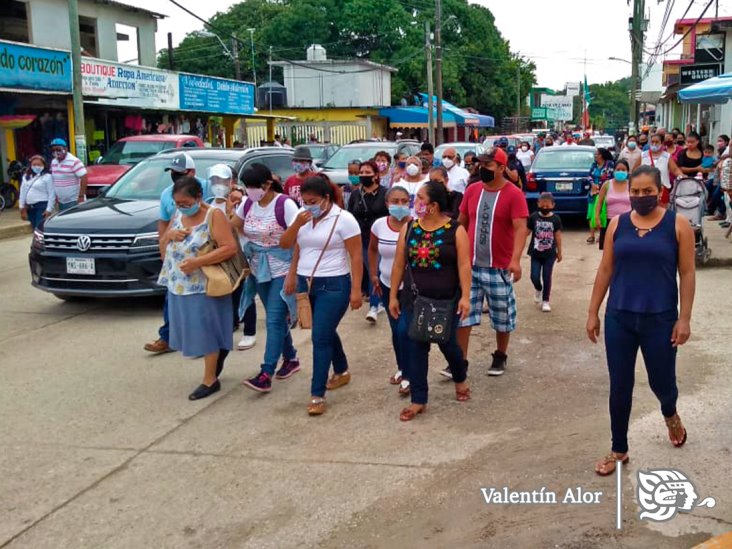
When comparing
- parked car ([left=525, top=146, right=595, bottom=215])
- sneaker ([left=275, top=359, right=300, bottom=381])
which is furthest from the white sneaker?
parked car ([left=525, top=146, right=595, bottom=215])

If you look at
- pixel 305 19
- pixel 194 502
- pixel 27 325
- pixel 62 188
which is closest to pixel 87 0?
pixel 62 188

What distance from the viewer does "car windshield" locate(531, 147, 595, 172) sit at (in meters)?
16.2

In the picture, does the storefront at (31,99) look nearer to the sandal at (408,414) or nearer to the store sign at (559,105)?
the sandal at (408,414)

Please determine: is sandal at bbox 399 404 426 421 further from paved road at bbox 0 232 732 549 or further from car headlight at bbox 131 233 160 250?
car headlight at bbox 131 233 160 250

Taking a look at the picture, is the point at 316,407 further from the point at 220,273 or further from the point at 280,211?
the point at 280,211

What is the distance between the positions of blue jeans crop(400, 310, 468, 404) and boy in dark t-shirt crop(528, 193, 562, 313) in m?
3.26

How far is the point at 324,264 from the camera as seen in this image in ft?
19.2

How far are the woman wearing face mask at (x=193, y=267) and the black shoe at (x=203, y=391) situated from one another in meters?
0.34

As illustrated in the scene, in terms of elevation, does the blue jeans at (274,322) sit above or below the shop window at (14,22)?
below

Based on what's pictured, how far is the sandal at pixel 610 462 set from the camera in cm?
464

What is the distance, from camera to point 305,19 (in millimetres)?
57125

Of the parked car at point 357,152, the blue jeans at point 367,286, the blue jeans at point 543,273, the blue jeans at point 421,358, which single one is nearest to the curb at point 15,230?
the parked car at point 357,152

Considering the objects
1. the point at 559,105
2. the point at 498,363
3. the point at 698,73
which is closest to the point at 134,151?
the point at 498,363

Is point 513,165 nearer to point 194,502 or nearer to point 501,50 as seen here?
point 194,502
